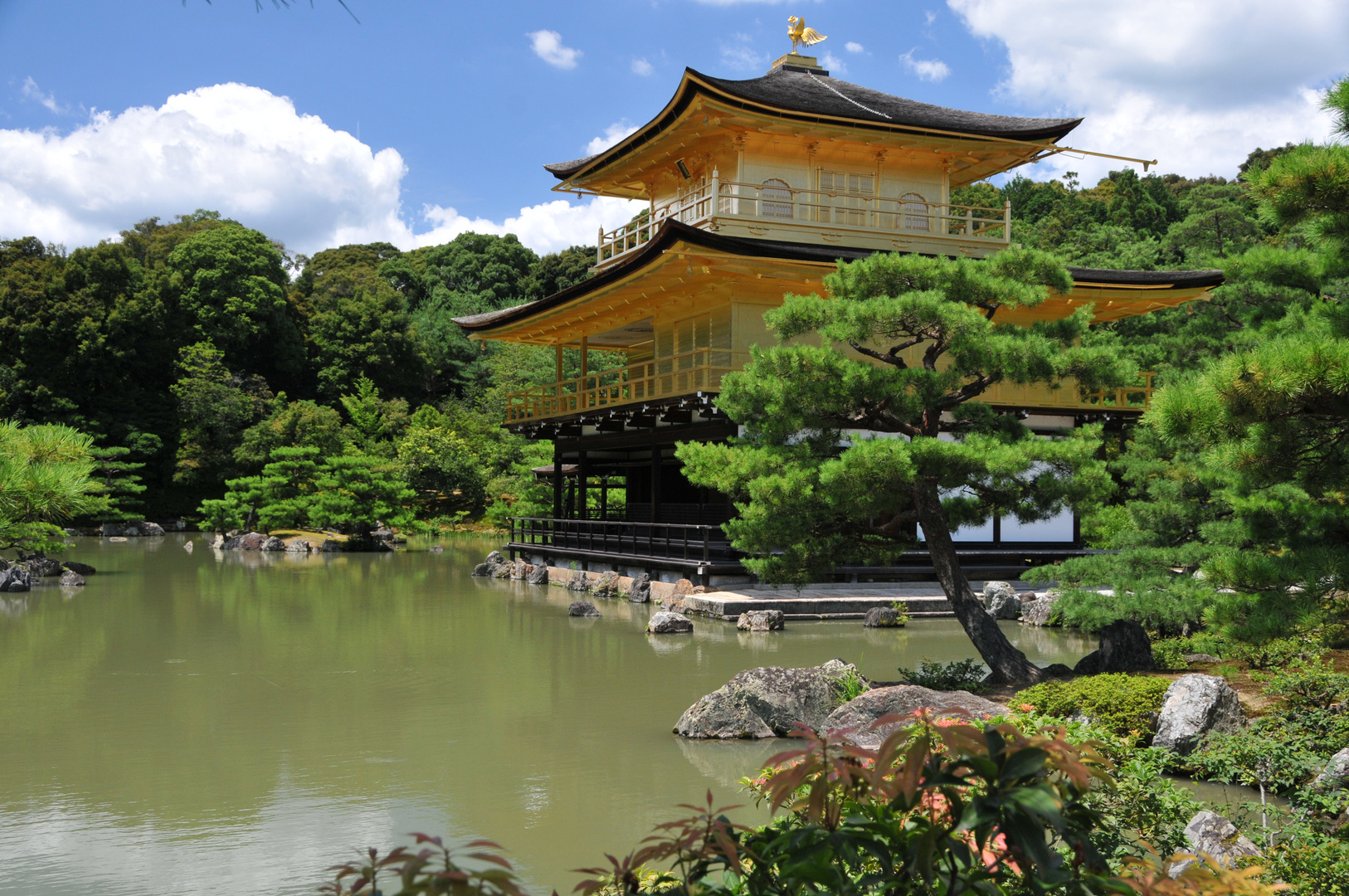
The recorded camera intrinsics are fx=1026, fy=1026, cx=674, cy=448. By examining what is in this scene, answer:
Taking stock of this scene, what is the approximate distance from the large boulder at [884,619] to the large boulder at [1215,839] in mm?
9028

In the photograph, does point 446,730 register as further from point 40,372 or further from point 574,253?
point 574,253

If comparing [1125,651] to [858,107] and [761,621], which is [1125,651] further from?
[858,107]

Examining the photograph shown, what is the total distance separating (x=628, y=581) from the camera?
18.0 meters

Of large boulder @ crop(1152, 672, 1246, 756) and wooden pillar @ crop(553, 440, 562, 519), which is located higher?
wooden pillar @ crop(553, 440, 562, 519)

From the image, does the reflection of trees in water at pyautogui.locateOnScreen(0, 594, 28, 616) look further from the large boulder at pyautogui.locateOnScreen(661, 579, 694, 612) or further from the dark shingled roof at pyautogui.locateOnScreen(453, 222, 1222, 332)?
the dark shingled roof at pyautogui.locateOnScreen(453, 222, 1222, 332)

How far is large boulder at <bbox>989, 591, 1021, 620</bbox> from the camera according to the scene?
14.9 meters

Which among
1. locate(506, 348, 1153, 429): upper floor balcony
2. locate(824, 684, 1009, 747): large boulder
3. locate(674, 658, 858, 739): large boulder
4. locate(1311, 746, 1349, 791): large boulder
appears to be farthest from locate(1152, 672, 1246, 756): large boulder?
locate(506, 348, 1153, 429): upper floor balcony

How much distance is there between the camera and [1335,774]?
4.96 meters

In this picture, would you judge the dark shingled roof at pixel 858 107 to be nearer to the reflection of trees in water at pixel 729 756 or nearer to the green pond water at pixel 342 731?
the green pond water at pixel 342 731

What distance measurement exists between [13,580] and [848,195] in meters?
16.0

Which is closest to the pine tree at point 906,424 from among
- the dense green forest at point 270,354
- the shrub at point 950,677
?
the shrub at point 950,677

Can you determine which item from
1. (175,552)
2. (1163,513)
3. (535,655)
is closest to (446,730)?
(535,655)

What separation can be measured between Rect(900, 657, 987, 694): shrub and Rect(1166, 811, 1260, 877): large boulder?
11.9ft

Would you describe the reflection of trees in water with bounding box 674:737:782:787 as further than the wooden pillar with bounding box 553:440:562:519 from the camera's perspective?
No
